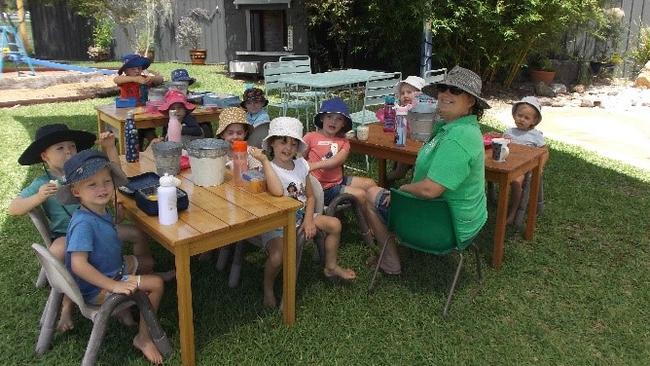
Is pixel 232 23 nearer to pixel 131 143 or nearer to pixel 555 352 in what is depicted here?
pixel 131 143

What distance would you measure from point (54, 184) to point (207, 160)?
790mm

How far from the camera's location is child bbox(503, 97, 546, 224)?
4539mm

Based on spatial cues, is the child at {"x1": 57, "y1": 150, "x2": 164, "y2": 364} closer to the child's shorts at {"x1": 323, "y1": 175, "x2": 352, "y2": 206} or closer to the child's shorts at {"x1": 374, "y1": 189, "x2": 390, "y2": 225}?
the child's shorts at {"x1": 323, "y1": 175, "x2": 352, "y2": 206}

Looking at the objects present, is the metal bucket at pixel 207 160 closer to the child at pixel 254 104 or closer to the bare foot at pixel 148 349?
the bare foot at pixel 148 349

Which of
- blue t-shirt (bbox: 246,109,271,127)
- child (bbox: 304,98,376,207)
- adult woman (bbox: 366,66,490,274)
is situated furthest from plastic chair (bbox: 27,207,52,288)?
blue t-shirt (bbox: 246,109,271,127)

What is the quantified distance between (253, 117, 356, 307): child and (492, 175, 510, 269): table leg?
1.19m

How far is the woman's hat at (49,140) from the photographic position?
116 inches

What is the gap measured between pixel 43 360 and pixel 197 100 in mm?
3499

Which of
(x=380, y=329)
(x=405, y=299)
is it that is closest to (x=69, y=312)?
(x=380, y=329)

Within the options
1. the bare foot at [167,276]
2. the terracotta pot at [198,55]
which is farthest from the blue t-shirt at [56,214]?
the terracotta pot at [198,55]

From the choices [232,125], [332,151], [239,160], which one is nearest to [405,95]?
[332,151]

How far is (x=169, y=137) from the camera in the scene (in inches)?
160

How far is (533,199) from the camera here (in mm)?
4297

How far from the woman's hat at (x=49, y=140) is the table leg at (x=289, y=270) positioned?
49.7 inches
